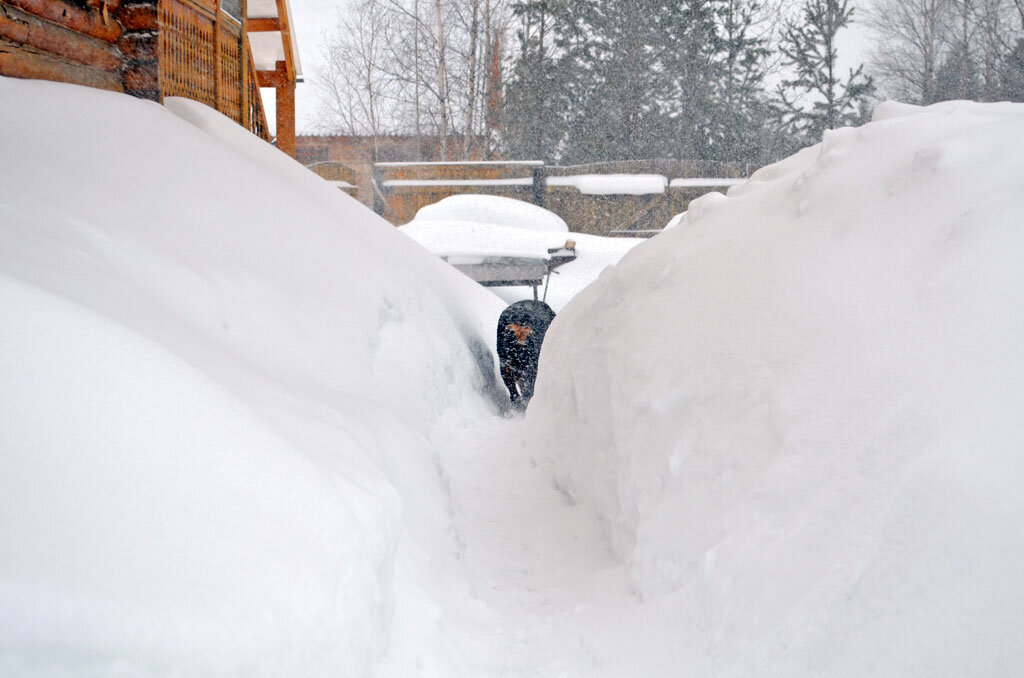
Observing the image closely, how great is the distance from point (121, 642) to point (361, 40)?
23264mm

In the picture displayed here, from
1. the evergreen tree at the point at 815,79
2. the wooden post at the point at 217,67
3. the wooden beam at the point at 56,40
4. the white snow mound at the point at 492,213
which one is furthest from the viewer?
the evergreen tree at the point at 815,79

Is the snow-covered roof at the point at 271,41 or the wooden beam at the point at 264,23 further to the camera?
the wooden beam at the point at 264,23

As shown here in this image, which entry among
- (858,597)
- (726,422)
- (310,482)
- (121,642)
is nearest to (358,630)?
(310,482)

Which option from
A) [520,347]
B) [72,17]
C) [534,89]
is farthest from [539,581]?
[534,89]

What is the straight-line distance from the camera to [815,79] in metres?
18.4

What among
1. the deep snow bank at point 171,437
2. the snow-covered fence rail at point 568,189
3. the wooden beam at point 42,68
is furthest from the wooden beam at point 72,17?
the snow-covered fence rail at point 568,189

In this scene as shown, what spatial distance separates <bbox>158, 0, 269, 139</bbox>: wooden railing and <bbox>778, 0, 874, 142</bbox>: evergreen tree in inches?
555

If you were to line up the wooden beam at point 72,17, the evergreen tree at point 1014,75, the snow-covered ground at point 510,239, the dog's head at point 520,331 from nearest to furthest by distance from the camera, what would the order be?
the wooden beam at point 72,17
the dog's head at point 520,331
the snow-covered ground at point 510,239
the evergreen tree at point 1014,75

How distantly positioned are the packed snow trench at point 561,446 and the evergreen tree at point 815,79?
15535 mm

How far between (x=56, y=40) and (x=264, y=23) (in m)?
5.90

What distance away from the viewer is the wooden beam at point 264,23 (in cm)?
995

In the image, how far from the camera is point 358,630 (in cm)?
178

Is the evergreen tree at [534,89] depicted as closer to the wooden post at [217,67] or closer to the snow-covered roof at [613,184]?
the snow-covered roof at [613,184]

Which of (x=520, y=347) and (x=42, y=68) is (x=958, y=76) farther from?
(x=42, y=68)
